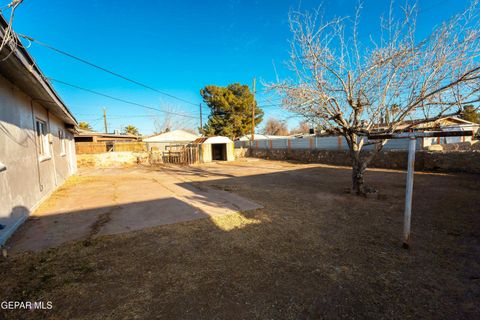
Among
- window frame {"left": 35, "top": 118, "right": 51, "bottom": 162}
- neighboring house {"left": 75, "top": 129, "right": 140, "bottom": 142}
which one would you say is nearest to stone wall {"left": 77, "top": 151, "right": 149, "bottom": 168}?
neighboring house {"left": 75, "top": 129, "right": 140, "bottom": 142}

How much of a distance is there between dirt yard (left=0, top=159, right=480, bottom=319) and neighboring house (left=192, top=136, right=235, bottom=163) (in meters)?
13.1

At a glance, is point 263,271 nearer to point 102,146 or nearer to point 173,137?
point 102,146

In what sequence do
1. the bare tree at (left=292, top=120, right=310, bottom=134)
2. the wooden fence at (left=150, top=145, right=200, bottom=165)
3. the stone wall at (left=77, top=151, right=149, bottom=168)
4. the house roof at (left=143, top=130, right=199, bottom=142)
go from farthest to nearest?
the house roof at (left=143, top=130, right=199, bottom=142)
the wooden fence at (left=150, top=145, right=200, bottom=165)
the stone wall at (left=77, top=151, right=149, bottom=168)
the bare tree at (left=292, top=120, right=310, bottom=134)

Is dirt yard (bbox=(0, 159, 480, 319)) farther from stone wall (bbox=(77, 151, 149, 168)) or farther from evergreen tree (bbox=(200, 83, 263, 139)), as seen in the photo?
evergreen tree (bbox=(200, 83, 263, 139))

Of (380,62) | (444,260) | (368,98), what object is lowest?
(444,260)

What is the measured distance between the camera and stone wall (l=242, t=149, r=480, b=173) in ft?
29.2

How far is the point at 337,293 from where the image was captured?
204 cm

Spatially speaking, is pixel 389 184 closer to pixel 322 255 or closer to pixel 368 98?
pixel 368 98

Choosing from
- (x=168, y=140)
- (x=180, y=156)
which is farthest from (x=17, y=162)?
(x=168, y=140)

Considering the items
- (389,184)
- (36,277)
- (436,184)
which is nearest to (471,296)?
(36,277)

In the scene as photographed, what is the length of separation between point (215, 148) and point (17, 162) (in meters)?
16.6

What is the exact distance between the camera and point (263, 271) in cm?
240

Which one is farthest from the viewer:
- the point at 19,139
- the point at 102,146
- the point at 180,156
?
the point at 102,146

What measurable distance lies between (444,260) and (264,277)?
2.30 m
